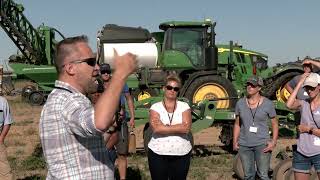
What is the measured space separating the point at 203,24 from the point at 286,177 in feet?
26.4

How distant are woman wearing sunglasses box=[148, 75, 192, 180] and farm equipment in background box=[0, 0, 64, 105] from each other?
1592 centimetres

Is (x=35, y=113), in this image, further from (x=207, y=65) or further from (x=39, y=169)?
(x=39, y=169)

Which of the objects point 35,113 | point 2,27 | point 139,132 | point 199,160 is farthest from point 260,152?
point 2,27

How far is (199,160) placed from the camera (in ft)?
30.2

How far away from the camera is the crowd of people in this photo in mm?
2363

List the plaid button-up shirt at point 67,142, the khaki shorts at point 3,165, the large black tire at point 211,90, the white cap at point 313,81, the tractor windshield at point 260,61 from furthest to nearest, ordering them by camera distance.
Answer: the tractor windshield at point 260,61 → the large black tire at point 211,90 → the khaki shorts at point 3,165 → the white cap at point 313,81 → the plaid button-up shirt at point 67,142

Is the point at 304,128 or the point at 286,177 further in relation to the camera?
the point at 286,177

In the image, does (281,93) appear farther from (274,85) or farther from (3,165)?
(3,165)

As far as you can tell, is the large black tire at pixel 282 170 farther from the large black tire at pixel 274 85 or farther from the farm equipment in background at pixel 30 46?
the farm equipment in background at pixel 30 46

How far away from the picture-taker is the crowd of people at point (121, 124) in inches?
93.0

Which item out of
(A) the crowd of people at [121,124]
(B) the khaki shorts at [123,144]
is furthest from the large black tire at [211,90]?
(B) the khaki shorts at [123,144]

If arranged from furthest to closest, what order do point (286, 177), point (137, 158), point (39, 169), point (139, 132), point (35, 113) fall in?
1. point (35, 113)
2. point (139, 132)
3. point (137, 158)
4. point (39, 169)
5. point (286, 177)

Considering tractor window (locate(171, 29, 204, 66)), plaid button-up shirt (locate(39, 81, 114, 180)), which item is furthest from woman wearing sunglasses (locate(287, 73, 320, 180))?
tractor window (locate(171, 29, 204, 66))

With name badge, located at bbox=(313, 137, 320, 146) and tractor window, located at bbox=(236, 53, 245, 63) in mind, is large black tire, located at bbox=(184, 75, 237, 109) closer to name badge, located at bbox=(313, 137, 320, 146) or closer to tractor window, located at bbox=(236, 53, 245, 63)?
tractor window, located at bbox=(236, 53, 245, 63)
